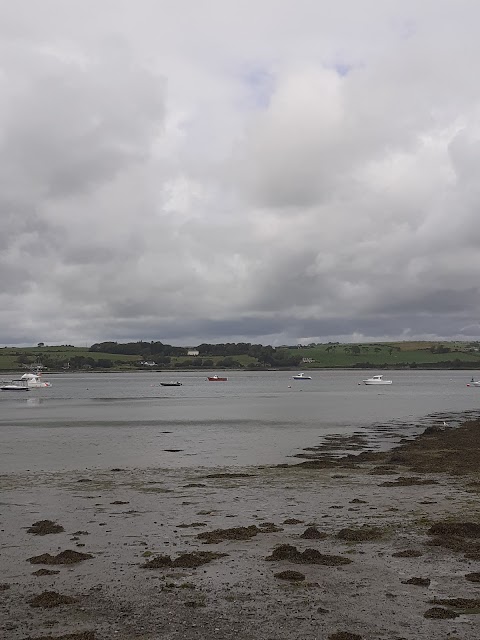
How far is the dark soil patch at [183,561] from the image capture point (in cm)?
1417

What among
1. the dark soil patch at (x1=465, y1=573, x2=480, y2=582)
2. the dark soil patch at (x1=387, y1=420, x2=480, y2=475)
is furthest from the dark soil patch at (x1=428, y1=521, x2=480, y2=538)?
the dark soil patch at (x1=387, y1=420, x2=480, y2=475)

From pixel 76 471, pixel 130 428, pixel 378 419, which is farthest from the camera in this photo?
pixel 378 419

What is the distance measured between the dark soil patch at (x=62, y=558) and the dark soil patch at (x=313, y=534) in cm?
538

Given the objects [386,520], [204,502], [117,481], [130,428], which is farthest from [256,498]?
[130,428]

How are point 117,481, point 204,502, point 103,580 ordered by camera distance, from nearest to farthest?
point 103,580 → point 204,502 → point 117,481

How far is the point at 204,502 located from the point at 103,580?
9378 mm

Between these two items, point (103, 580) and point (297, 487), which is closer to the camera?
point (103, 580)

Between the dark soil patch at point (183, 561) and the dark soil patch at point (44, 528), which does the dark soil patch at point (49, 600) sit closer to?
the dark soil patch at point (183, 561)

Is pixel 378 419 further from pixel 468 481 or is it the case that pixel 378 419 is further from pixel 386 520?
pixel 386 520

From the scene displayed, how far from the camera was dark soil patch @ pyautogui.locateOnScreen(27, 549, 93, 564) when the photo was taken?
1470cm

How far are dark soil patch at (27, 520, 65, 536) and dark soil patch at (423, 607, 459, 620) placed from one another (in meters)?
10.7

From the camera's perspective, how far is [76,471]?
31422 millimetres

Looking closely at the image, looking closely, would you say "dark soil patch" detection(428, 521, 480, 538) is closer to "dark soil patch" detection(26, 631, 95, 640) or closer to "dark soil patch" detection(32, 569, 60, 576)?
"dark soil patch" detection(32, 569, 60, 576)

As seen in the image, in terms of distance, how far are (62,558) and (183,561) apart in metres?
2.85
